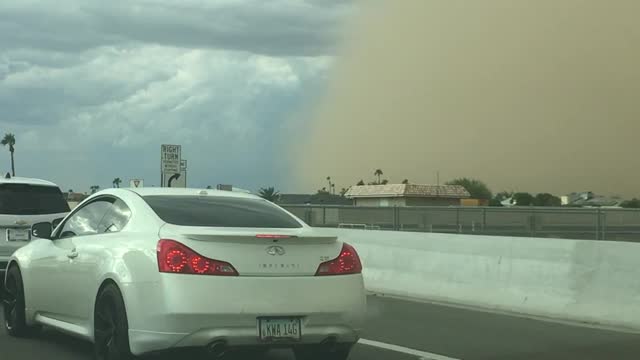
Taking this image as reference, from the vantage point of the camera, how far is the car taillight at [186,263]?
658 cm

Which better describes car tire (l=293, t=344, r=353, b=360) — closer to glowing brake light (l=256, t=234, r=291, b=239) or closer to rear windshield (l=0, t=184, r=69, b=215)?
glowing brake light (l=256, t=234, r=291, b=239)

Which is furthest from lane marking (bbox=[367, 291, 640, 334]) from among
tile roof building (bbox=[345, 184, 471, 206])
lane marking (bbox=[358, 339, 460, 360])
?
tile roof building (bbox=[345, 184, 471, 206])

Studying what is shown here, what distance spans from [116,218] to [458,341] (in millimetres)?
4307

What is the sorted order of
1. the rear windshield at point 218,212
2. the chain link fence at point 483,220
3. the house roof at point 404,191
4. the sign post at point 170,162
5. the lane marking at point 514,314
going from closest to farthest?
the rear windshield at point 218,212
the lane marking at point 514,314
the sign post at point 170,162
the chain link fence at point 483,220
the house roof at point 404,191

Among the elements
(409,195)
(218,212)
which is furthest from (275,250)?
(409,195)

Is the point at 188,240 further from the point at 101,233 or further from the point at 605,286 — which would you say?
the point at 605,286

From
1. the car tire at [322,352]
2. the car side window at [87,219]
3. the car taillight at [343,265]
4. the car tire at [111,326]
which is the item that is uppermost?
the car side window at [87,219]

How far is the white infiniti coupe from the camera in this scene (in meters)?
6.55

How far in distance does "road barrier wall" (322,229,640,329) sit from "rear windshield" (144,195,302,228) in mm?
5899

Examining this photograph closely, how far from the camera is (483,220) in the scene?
28359 millimetres

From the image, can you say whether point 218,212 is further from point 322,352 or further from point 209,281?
point 322,352

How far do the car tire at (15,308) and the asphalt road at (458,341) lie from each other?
12 centimetres

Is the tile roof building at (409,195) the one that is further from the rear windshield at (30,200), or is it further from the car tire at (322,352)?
the car tire at (322,352)

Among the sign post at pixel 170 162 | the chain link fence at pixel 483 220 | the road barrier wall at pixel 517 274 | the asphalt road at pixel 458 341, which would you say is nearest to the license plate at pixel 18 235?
the asphalt road at pixel 458 341
